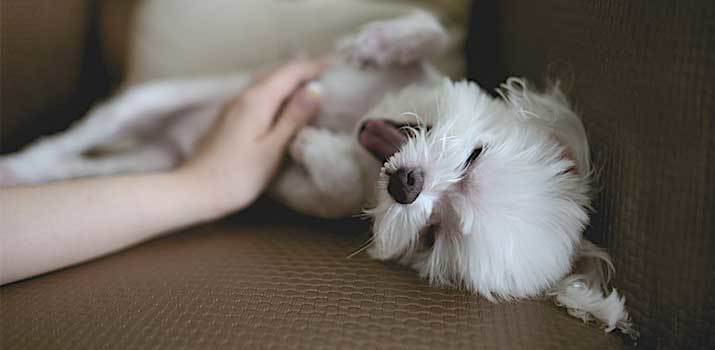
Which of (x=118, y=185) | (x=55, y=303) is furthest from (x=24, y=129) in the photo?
(x=55, y=303)

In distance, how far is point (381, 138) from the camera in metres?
0.80

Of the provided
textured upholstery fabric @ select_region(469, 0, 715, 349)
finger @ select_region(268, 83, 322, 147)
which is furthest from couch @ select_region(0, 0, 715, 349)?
finger @ select_region(268, 83, 322, 147)

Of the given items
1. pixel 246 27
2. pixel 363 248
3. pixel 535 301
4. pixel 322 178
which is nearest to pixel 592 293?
pixel 535 301

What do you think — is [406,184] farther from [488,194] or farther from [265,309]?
[265,309]

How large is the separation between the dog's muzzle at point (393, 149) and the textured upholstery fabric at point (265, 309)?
0.11m

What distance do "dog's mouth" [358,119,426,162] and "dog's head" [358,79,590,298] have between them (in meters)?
0.01

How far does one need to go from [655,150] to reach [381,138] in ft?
1.21

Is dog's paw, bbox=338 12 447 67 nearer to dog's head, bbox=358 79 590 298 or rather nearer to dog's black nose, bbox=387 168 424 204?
dog's head, bbox=358 79 590 298

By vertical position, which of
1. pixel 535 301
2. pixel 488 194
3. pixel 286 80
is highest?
pixel 286 80

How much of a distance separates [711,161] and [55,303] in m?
0.69

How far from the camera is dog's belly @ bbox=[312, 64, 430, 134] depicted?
3.40 feet

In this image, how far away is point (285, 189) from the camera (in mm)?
955

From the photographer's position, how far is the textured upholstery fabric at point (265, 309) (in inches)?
21.7

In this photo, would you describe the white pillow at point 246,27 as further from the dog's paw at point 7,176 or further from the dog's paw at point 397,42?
the dog's paw at point 7,176
